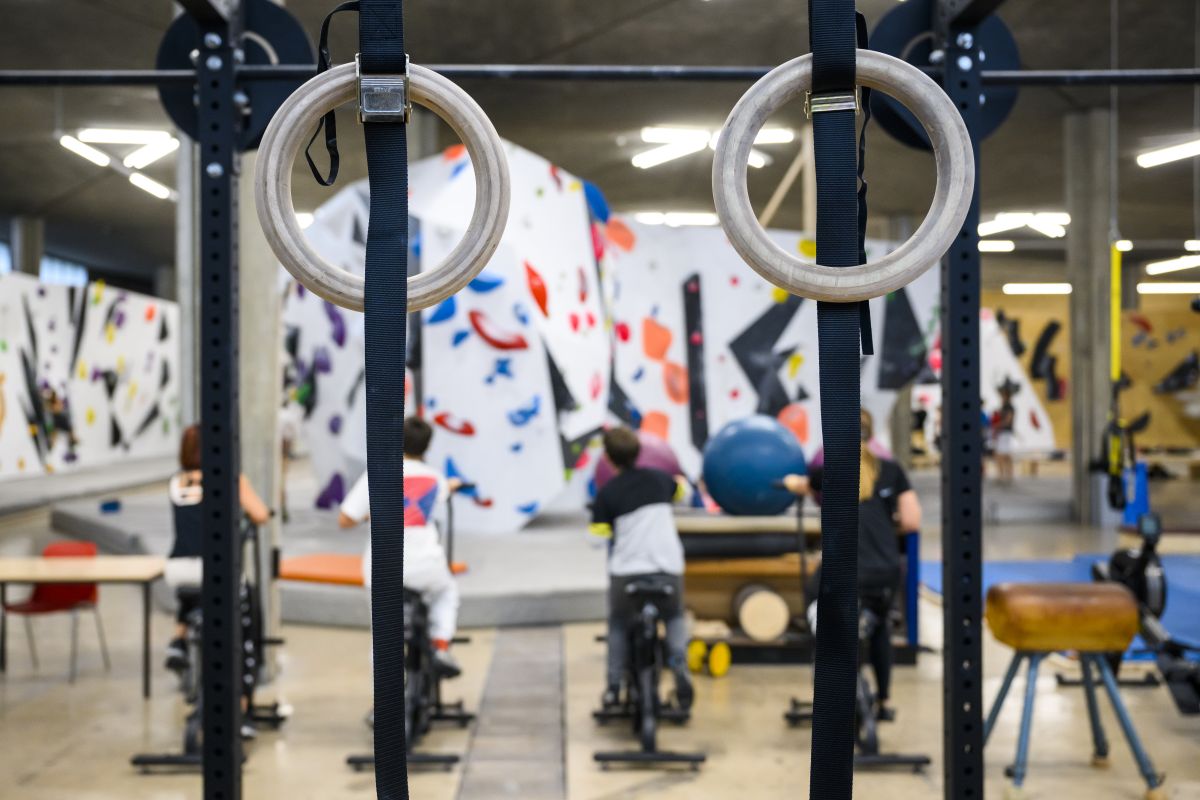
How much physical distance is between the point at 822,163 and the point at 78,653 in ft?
19.3

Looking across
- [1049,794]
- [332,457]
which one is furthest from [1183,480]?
[1049,794]

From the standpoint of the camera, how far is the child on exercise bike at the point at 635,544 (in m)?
4.17

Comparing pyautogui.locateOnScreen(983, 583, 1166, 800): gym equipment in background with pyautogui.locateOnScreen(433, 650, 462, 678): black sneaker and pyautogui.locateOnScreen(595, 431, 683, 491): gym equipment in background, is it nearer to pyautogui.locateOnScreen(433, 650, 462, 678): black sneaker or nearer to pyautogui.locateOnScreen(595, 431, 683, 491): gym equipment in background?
pyautogui.locateOnScreen(433, 650, 462, 678): black sneaker

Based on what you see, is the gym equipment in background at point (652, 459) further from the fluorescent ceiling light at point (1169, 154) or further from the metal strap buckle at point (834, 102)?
the fluorescent ceiling light at point (1169, 154)

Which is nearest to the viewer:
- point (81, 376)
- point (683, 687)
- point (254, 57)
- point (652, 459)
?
point (254, 57)

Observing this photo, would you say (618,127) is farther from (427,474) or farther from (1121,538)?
(427,474)

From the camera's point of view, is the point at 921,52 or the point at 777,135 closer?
the point at 921,52

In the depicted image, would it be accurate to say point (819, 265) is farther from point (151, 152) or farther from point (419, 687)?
point (151, 152)

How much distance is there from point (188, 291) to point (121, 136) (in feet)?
20.3

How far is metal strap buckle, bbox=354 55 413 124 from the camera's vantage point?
3.56 feet

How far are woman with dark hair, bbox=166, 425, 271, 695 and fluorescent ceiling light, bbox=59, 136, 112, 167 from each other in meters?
9.22

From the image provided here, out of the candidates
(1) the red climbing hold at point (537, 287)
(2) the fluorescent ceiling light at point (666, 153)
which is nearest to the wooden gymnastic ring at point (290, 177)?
(1) the red climbing hold at point (537, 287)

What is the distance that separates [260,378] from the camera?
502cm

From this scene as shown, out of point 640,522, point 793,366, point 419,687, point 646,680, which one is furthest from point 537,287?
point 646,680
